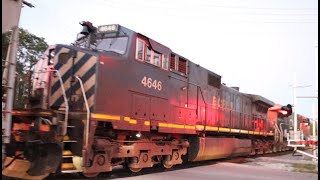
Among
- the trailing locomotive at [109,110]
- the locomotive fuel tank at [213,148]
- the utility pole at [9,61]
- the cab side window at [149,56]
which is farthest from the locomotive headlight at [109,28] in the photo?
the locomotive fuel tank at [213,148]

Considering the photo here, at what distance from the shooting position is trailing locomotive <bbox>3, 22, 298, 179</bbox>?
7773 mm

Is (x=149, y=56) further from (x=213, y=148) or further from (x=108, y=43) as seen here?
(x=213, y=148)

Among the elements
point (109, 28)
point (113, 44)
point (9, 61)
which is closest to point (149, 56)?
point (113, 44)

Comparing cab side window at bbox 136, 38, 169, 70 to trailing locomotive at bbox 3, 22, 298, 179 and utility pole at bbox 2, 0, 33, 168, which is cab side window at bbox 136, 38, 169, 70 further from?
utility pole at bbox 2, 0, 33, 168

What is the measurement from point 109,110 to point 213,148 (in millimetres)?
6419

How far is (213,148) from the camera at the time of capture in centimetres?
1427

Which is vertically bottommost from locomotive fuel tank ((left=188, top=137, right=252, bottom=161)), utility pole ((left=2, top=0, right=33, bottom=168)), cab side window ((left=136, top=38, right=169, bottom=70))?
locomotive fuel tank ((left=188, top=137, right=252, bottom=161))

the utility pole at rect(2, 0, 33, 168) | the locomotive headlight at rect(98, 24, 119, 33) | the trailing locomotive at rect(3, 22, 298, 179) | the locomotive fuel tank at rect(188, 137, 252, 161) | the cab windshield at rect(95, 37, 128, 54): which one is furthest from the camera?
the locomotive fuel tank at rect(188, 137, 252, 161)

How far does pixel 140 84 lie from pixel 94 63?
1.69 metres

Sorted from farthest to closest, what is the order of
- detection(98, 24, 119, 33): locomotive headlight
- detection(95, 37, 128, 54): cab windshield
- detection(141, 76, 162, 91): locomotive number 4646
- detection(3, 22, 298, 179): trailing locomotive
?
detection(141, 76, 162, 91): locomotive number 4646, detection(98, 24, 119, 33): locomotive headlight, detection(95, 37, 128, 54): cab windshield, detection(3, 22, 298, 179): trailing locomotive

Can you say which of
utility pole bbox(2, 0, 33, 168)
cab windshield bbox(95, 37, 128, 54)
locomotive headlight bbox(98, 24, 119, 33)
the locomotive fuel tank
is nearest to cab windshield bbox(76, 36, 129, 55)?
cab windshield bbox(95, 37, 128, 54)

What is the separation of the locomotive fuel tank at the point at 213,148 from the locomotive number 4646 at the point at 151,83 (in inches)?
126

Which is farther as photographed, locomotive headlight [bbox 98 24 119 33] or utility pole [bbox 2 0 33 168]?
locomotive headlight [bbox 98 24 119 33]

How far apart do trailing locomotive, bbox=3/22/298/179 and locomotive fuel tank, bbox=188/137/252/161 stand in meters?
0.04
